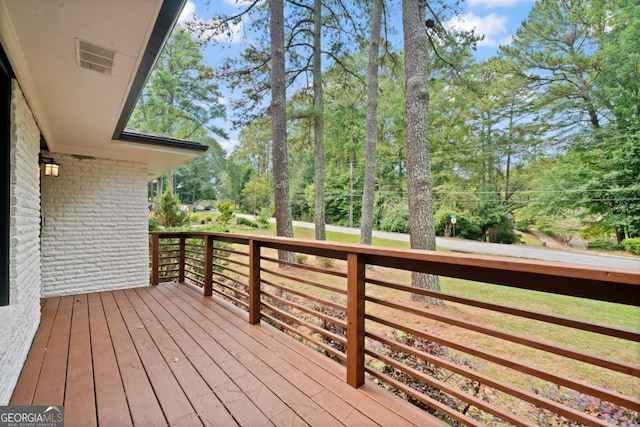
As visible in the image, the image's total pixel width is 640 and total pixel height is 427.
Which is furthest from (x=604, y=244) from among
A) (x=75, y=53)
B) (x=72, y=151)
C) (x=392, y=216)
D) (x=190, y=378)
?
(x=72, y=151)

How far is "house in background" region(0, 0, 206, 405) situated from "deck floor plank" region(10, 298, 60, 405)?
0.06 metres

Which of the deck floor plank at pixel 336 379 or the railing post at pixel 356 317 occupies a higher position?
the railing post at pixel 356 317

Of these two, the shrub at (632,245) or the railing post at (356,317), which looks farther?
the shrub at (632,245)

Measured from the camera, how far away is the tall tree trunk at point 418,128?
4906 mm

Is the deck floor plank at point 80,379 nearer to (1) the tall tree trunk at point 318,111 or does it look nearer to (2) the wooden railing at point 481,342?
(2) the wooden railing at point 481,342

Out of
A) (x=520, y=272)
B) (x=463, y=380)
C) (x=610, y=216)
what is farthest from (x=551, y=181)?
(x=520, y=272)

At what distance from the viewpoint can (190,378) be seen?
1924 mm

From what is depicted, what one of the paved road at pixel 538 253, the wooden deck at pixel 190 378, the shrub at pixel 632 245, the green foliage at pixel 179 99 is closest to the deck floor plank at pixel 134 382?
the wooden deck at pixel 190 378

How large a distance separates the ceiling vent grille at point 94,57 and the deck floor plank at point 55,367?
2.11m

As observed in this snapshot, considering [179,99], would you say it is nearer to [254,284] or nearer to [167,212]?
[167,212]

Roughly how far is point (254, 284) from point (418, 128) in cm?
388

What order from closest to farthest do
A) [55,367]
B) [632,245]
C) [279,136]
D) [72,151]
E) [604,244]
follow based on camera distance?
[55,367] < [72,151] < [279,136] < [632,245] < [604,244]

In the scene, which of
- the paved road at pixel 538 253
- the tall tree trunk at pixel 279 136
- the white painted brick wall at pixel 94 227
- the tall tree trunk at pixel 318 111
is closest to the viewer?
the white painted brick wall at pixel 94 227

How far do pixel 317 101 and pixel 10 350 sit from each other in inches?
329
